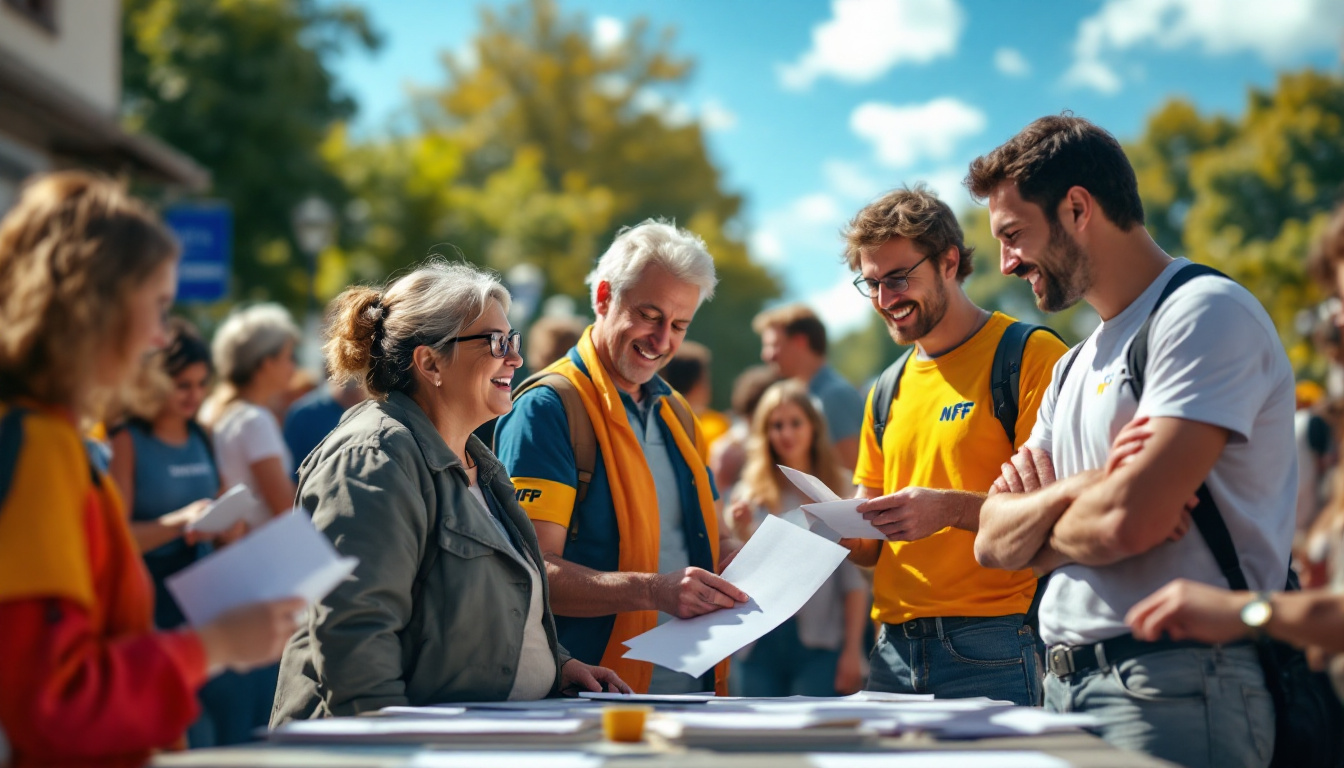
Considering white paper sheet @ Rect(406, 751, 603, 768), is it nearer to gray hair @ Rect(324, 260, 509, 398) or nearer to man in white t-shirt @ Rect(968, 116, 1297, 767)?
man in white t-shirt @ Rect(968, 116, 1297, 767)

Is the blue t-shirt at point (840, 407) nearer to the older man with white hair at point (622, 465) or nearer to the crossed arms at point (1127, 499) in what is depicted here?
the older man with white hair at point (622, 465)

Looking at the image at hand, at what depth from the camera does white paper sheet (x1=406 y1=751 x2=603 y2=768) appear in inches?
75.8

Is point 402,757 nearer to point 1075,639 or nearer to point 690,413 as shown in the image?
point 1075,639

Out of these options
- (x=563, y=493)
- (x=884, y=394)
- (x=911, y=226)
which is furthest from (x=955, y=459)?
(x=563, y=493)

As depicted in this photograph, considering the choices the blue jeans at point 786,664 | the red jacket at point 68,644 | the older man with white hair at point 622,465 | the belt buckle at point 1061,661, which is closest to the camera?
the red jacket at point 68,644

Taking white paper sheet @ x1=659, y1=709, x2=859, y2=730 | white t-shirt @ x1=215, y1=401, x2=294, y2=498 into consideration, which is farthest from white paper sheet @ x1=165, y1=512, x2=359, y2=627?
white t-shirt @ x1=215, y1=401, x2=294, y2=498

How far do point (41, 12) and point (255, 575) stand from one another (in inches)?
498

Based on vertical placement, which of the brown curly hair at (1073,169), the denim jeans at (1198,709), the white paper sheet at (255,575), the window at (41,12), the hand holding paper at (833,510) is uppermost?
the window at (41,12)

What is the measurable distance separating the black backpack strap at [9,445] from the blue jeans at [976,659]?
2623 mm

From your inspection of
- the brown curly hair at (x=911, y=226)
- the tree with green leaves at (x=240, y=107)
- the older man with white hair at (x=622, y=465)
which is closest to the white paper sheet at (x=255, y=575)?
the older man with white hair at (x=622, y=465)

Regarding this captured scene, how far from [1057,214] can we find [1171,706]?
1131 mm

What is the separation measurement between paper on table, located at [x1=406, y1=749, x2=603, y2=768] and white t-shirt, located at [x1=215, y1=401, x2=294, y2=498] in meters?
3.76

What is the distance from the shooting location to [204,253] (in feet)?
34.3

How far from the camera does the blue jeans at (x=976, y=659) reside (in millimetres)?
3490
